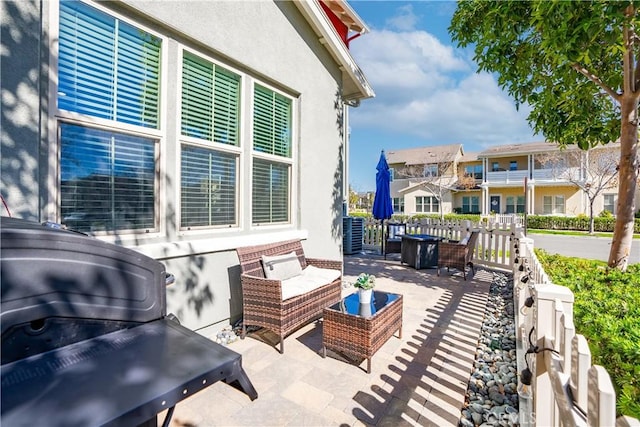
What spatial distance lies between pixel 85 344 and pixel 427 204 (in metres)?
30.7

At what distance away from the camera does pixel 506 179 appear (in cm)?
2609

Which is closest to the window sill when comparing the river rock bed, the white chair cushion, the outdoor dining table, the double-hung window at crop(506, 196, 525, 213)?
the white chair cushion

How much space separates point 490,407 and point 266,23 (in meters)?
5.71

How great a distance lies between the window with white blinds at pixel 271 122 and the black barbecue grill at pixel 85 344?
11.5ft

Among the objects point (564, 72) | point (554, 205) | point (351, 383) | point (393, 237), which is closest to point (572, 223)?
point (554, 205)

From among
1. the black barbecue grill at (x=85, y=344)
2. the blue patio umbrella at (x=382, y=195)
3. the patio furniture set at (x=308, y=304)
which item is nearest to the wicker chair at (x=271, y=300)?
the patio furniture set at (x=308, y=304)

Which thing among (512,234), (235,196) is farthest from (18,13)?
(512,234)

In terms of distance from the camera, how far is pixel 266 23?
191 inches

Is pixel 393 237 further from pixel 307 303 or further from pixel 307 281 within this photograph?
pixel 307 303

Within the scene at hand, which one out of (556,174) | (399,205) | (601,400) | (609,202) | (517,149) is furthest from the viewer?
(399,205)

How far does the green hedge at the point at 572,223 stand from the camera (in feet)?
64.5

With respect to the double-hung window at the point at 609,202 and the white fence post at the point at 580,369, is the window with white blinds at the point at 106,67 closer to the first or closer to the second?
the white fence post at the point at 580,369

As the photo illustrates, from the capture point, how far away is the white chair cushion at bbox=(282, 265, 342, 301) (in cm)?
394

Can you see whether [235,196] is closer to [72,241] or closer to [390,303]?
[390,303]
